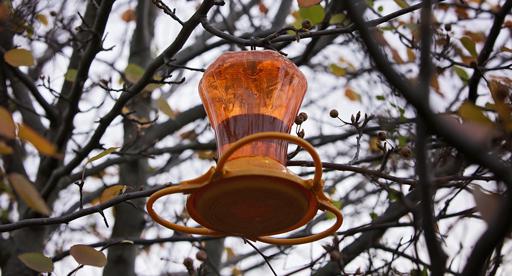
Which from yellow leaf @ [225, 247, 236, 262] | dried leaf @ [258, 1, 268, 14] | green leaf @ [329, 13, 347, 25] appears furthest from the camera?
yellow leaf @ [225, 247, 236, 262]

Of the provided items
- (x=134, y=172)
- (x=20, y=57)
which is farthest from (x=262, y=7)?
(x=20, y=57)

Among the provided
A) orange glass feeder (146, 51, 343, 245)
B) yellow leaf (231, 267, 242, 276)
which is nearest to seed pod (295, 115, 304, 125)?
orange glass feeder (146, 51, 343, 245)

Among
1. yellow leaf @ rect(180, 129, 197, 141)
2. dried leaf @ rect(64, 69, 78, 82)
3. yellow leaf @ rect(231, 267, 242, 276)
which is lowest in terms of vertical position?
yellow leaf @ rect(231, 267, 242, 276)

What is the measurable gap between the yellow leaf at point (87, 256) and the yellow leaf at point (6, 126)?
0.84m

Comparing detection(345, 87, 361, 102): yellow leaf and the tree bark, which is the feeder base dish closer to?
the tree bark

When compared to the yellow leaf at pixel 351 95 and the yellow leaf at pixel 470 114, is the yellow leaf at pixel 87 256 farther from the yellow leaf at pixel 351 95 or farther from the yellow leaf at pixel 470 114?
the yellow leaf at pixel 351 95

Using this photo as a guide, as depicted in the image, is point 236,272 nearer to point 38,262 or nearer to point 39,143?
point 38,262

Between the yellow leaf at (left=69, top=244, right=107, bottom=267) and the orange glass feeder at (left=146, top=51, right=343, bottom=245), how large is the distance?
58 centimetres

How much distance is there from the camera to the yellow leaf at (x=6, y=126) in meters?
→ 2.77

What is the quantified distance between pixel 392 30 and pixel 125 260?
2513 mm

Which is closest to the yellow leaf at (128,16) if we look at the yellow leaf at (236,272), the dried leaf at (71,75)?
the yellow leaf at (236,272)

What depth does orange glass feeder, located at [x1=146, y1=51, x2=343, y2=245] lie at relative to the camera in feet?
8.94

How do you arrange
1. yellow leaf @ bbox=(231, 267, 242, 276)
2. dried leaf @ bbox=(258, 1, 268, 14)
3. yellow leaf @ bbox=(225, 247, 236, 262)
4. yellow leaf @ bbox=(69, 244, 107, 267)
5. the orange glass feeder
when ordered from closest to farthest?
1. the orange glass feeder
2. yellow leaf @ bbox=(69, 244, 107, 267)
3. dried leaf @ bbox=(258, 1, 268, 14)
4. yellow leaf @ bbox=(231, 267, 242, 276)
5. yellow leaf @ bbox=(225, 247, 236, 262)

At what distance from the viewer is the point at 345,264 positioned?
15.2ft
